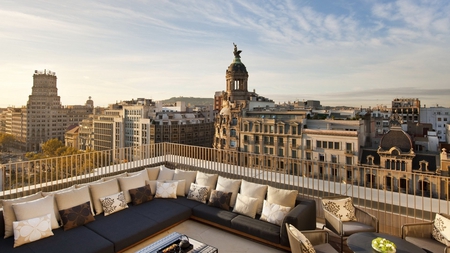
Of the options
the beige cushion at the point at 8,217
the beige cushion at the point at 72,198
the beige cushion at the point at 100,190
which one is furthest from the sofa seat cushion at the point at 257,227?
the beige cushion at the point at 8,217

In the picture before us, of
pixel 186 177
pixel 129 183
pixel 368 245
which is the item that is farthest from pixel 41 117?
pixel 368 245

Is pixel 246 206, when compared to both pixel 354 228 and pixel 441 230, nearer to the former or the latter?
pixel 354 228

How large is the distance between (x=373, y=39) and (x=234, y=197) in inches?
787

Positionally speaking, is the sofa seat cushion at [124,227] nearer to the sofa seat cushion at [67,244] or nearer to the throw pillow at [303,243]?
the sofa seat cushion at [67,244]

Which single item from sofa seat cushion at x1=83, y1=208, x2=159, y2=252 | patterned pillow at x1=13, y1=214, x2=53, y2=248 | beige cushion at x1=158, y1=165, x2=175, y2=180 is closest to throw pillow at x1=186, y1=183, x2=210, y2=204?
beige cushion at x1=158, y1=165, x2=175, y2=180

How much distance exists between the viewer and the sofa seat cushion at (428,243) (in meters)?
2.81

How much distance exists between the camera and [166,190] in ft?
15.6

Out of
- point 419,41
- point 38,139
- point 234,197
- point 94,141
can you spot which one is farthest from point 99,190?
point 38,139

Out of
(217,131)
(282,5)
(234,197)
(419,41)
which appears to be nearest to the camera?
(234,197)

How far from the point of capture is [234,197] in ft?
14.3

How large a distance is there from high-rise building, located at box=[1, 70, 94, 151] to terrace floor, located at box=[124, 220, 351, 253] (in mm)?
69914

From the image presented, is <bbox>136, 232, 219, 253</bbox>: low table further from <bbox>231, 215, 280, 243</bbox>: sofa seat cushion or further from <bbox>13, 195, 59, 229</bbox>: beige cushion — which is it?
<bbox>13, 195, 59, 229</bbox>: beige cushion

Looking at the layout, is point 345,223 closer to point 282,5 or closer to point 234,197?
point 234,197

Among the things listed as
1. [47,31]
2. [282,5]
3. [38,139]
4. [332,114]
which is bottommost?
[38,139]
